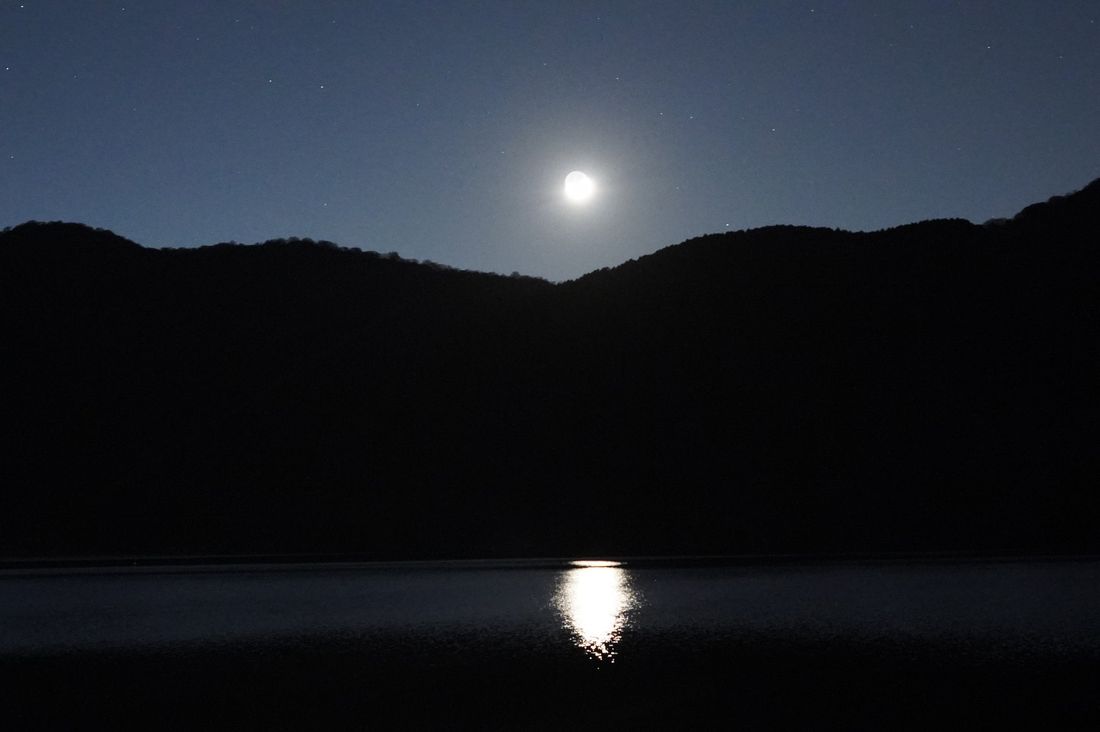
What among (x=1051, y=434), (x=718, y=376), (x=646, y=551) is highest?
(x=718, y=376)

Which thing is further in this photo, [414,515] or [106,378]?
[106,378]

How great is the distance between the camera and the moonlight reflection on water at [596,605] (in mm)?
31969

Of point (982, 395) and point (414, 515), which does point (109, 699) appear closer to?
Answer: point (414, 515)

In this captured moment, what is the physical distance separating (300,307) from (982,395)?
84.4 metres

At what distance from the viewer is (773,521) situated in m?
97.1

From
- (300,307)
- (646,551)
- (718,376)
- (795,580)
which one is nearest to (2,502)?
(300,307)

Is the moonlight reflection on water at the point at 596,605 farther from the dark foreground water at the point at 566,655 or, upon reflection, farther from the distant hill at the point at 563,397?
the distant hill at the point at 563,397

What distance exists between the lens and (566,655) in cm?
2892

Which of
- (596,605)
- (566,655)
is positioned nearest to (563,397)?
(596,605)

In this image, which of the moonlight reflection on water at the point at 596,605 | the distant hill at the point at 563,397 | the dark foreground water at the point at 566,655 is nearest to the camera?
the dark foreground water at the point at 566,655

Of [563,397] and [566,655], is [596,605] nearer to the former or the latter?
[566,655]

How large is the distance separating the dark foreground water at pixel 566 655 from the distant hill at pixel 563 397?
45.0m

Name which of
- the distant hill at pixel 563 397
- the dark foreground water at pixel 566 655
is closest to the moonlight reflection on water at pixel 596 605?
the dark foreground water at pixel 566 655

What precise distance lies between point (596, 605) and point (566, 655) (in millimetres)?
14659
